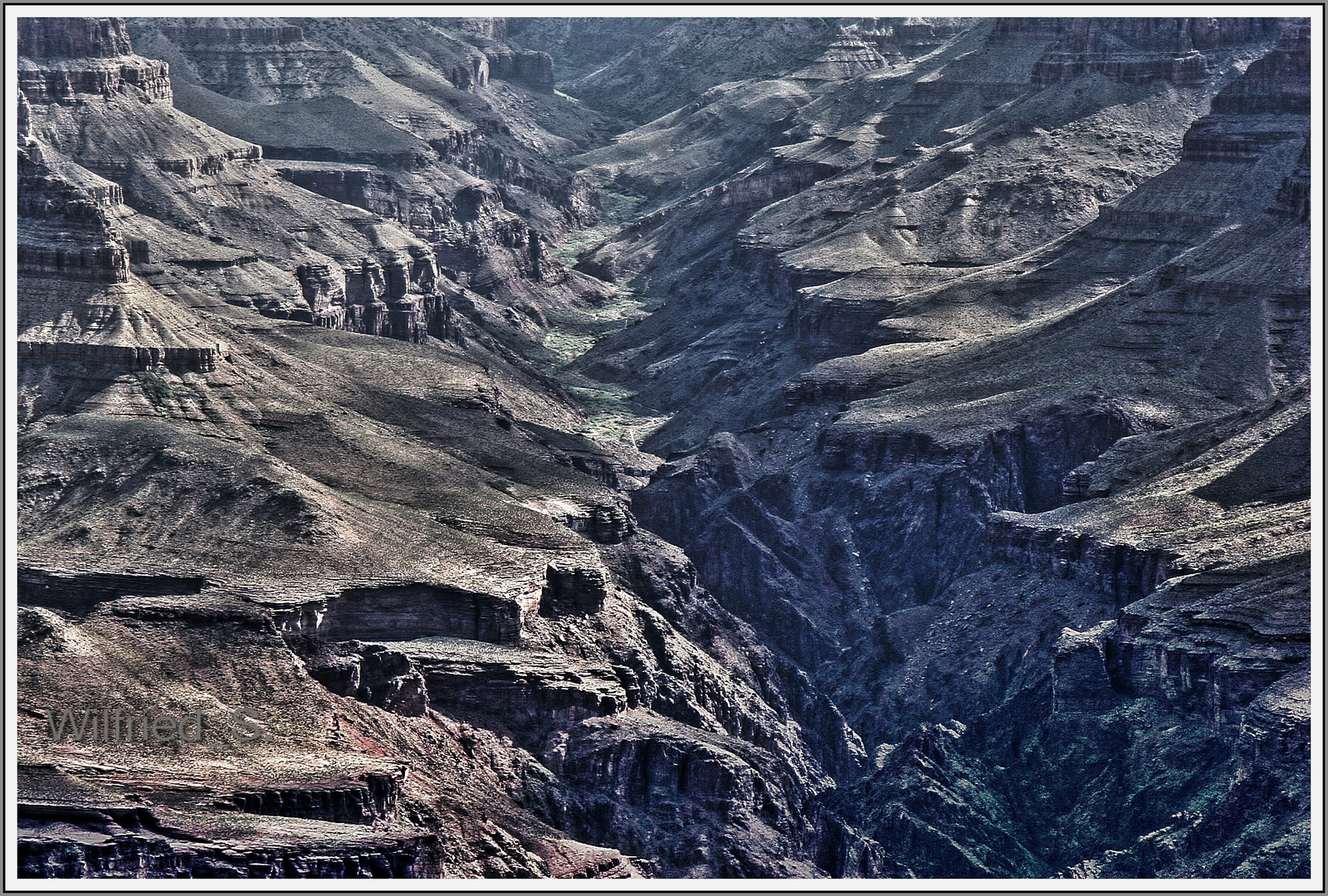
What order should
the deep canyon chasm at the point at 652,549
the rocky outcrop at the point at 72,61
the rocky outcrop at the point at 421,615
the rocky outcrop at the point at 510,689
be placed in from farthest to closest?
the rocky outcrop at the point at 72,61
the rocky outcrop at the point at 421,615
the rocky outcrop at the point at 510,689
the deep canyon chasm at the point at 652,549

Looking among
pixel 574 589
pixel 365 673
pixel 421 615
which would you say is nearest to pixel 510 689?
pixel 421 615

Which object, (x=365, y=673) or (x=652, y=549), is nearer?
(x=365, y=673)

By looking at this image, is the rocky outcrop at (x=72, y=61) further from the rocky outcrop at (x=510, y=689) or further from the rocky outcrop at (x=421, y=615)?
the rocky outcrop at (x=510, y=689)

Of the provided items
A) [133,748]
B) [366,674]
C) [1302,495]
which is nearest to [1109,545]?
[1302,495]

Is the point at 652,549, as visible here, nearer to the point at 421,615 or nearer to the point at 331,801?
the point at 421,615

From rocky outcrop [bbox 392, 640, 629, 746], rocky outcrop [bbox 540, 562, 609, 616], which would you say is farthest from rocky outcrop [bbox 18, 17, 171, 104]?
rocky outcrop [bbox 392, 640, 629, 746]

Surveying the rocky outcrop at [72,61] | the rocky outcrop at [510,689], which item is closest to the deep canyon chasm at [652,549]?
the rocky outcrop at [510,689]

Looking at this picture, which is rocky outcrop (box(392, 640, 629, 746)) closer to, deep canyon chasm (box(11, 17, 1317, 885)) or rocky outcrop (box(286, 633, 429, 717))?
deep canyon chasm (box(11, 17, 1317, 885))

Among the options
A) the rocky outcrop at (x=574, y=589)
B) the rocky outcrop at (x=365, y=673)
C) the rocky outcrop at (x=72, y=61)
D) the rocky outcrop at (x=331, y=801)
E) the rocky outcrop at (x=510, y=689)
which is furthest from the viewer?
the rocky outcrop at (x=72, y=61)
